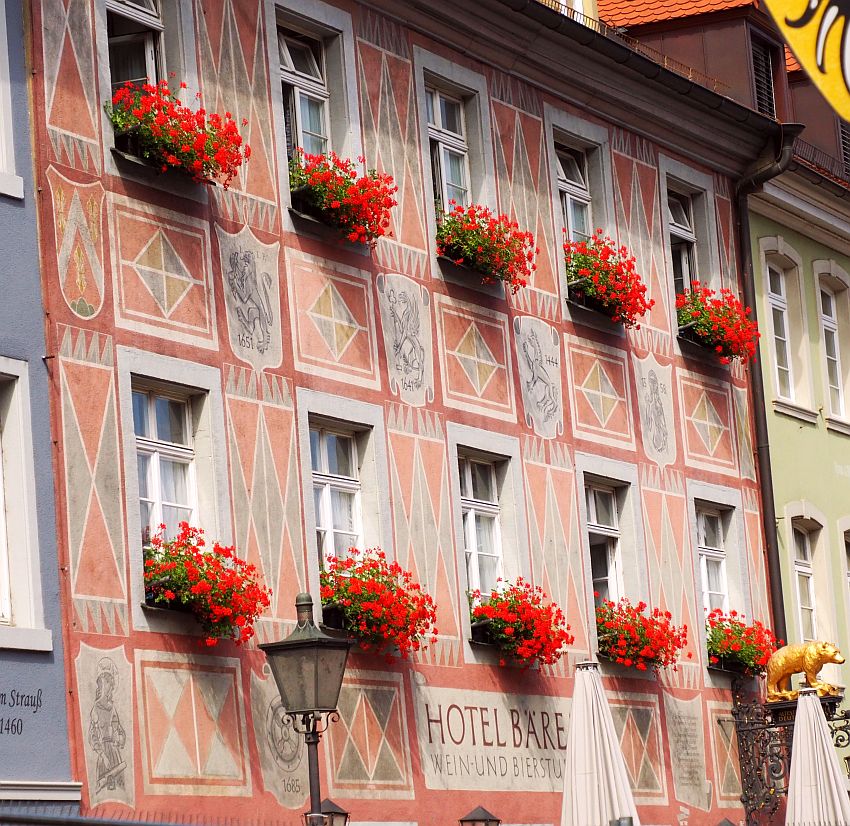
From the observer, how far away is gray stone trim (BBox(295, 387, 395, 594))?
12523 mm

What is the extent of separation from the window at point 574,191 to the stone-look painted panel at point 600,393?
1086 millimetres

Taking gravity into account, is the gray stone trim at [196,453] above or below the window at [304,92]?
below

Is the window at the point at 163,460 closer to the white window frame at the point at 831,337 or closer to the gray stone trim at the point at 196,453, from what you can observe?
the gray stone trim at the point at 196,453

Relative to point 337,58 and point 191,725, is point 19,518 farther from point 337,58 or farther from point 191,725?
point 337,58

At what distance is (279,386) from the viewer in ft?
40.7

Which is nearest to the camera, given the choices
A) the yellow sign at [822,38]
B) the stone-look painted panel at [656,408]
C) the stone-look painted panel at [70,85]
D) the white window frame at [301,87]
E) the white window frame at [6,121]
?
the yellow sign at [822,38]

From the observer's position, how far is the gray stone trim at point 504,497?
14.0 meters

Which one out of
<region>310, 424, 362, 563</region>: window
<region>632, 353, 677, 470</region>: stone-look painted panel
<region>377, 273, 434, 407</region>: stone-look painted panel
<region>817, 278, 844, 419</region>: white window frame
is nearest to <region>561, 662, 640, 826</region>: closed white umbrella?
<region>310, 424, 362, 563</region>: window

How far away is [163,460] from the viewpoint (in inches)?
452

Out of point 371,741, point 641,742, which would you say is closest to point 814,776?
point 641,742

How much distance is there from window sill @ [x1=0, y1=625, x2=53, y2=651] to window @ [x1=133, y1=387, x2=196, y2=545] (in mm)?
1301

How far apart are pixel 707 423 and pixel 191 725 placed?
27.0 ft

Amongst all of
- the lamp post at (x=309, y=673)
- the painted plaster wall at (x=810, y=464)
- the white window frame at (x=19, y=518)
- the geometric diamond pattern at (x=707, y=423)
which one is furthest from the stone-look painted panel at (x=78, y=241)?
the painted plaster wall at (x=810, y=464)

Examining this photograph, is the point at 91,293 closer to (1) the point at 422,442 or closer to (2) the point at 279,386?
(2) the point at 279,386
